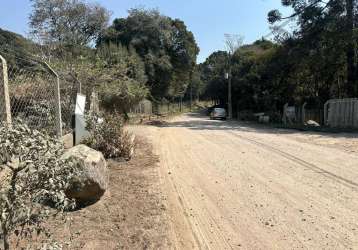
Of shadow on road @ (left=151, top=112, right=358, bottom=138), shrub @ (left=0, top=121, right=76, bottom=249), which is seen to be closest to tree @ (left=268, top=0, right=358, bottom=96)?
shadow on road @ (left=151, top=112, right=358, bottom=138)

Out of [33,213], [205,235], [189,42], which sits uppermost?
[189,42]

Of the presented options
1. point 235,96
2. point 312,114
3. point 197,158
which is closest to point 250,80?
point 235,96

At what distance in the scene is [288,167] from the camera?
1009 cm

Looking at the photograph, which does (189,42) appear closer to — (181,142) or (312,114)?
(312,114)

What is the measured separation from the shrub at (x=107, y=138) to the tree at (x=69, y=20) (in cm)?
2345

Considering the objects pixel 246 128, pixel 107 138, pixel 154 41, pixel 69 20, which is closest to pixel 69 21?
pixel 69 20

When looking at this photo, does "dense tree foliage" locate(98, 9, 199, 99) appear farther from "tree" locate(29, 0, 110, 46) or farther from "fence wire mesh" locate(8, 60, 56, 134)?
"fence wire mesh" locate(8, 60, 56, 134)

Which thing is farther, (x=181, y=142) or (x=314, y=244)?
(x=181, y=142)

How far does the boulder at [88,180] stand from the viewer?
19.5 feet

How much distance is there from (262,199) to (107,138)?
447 cm

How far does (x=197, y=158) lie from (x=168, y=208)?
5.22 metres

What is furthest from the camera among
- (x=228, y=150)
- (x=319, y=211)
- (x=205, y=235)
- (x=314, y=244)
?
(x=228, y=150)

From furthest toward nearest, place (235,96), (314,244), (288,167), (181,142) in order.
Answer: (235,96) → (181,142) → (288,167) → (314,244)

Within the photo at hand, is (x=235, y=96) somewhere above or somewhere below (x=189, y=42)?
below
